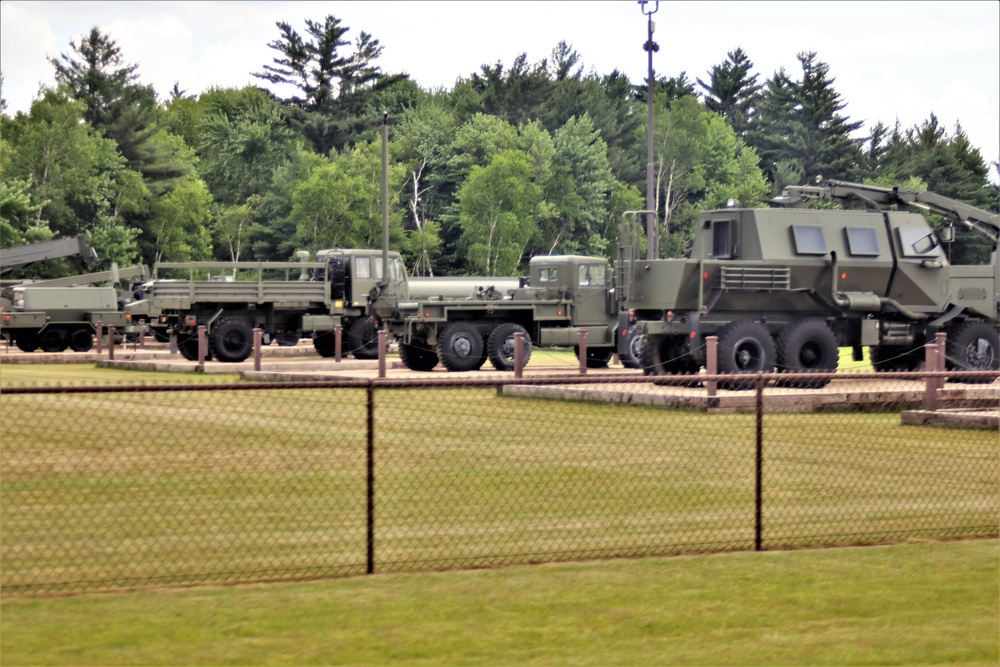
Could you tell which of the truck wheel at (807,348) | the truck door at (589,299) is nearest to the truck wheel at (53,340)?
the truck door at (589,299)

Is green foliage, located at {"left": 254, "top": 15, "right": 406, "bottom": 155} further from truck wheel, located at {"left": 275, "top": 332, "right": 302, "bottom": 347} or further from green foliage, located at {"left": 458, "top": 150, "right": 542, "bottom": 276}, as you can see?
truck wheel, located at {"left": 275, "top": 332, "right": 302, "bottom": 347}

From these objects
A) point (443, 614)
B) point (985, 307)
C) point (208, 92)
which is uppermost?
point (208, 92)

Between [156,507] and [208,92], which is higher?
[208,92]

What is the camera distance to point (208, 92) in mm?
116312

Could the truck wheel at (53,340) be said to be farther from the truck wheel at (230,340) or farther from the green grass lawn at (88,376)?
the truck wheel at (230,340)

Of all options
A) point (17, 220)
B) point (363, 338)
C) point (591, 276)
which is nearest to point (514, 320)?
point (591, 276)

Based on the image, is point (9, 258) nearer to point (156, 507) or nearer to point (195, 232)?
point (195, 232)

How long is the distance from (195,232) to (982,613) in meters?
78.0

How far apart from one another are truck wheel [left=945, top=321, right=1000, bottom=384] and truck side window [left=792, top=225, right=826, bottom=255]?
3.02 metres

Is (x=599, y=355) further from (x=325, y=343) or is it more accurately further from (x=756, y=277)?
(x=325, y=343)

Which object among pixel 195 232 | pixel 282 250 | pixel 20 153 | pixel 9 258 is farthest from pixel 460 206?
pixel 9 258

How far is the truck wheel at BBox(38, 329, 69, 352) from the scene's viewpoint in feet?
135

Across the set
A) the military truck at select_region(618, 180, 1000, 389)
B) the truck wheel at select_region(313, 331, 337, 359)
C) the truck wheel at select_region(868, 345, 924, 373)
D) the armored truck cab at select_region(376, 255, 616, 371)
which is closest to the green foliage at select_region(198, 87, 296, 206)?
Result: the truck wheel at select_region(313, 331, 337, 359)

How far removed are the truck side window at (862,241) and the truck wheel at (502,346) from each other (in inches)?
283
